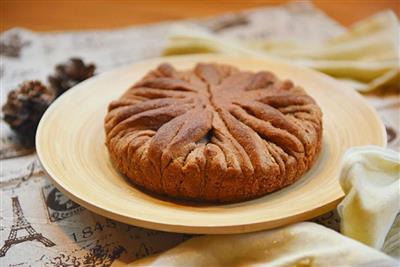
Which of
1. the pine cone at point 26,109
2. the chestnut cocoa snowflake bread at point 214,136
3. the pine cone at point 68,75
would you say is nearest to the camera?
the chestnut cocoa snowflake bread at point 214,136

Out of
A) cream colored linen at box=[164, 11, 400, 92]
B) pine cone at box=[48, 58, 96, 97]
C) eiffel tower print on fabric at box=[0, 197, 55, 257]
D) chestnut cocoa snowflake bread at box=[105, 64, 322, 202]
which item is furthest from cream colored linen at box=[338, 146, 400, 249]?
pine cone at box=[48, 58, 96, 97]

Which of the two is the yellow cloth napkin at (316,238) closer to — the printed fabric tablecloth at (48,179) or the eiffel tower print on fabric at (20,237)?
the printed fabric tablecloth at (48,179)

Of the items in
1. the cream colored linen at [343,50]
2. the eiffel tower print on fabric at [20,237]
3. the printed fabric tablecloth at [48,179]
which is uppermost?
the cream colored linen at [343,50]

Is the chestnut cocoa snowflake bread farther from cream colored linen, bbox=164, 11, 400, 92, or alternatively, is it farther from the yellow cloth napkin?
cream colored linen, bbox=164, 11, 400, 92

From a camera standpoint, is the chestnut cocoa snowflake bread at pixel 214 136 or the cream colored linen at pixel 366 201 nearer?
the cream colored linen at pixel 366 201

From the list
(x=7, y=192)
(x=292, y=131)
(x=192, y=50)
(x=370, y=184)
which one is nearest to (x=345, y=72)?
(x=192, y=50)

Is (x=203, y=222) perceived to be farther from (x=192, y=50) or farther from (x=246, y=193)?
(x=192, y=50)

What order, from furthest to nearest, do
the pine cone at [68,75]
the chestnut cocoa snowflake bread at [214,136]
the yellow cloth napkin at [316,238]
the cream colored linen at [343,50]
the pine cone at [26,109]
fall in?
the cream colored linen at [343,50] < the pine cone at [68,75] < the pine cone at [26,109] < the chestnut cocoa snowflake bread at [214,136] < the yellow cloth napkin at [316,238]

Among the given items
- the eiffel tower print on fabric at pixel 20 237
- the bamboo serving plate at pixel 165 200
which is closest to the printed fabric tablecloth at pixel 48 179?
the eiffel tower print on fabric at pixel 20 237
